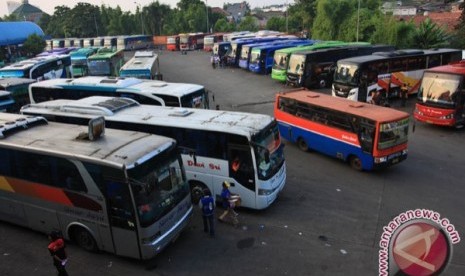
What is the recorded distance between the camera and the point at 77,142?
31.3 ft

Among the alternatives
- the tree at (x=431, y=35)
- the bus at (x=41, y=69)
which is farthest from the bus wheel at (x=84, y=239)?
the tree at (x=431, y=35)

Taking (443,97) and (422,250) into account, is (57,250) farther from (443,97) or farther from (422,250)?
(443,97)

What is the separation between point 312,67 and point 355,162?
15.5 meters

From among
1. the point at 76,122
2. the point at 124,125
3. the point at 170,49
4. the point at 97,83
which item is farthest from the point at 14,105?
the point at 170,49

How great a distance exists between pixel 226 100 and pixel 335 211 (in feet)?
54.4

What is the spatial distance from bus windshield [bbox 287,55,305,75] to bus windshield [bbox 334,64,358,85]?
5.21 m

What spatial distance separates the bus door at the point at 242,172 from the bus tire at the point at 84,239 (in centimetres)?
397

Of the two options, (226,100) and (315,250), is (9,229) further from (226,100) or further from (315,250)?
(226,100)

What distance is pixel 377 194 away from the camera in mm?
12453

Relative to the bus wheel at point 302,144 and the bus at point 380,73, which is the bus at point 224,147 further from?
the bus at point 380,73

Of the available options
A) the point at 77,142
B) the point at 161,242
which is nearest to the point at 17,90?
the point at 77,142

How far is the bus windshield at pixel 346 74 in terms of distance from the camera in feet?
73.5

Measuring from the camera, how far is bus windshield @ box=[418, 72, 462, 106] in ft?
59.7

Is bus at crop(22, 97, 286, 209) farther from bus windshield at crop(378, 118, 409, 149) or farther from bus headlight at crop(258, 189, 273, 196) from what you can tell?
bus windshield at crop(378, 118, 409, 149)
